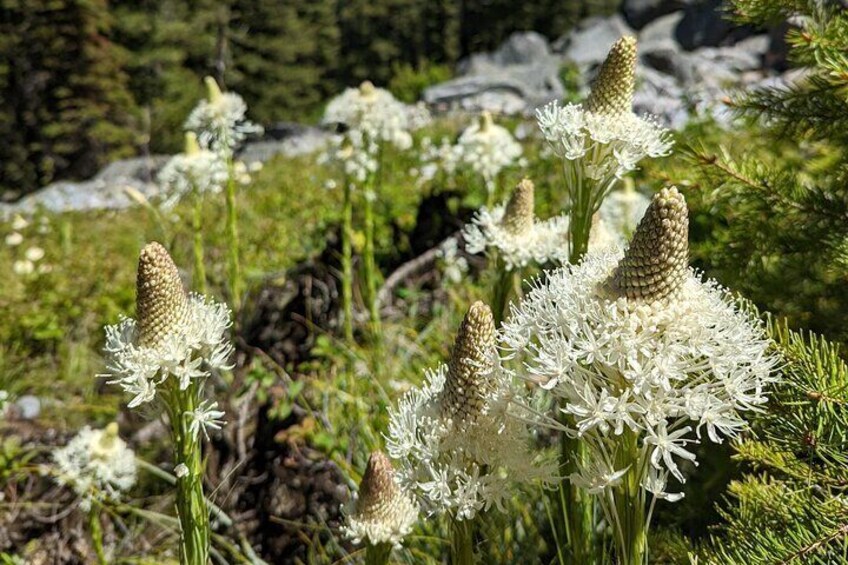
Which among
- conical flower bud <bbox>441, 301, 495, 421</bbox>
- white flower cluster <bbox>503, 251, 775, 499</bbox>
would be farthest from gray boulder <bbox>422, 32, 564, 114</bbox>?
white flower cluster <bbox>503, 251, 775, 499</bbox>

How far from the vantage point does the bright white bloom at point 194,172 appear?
4121mm

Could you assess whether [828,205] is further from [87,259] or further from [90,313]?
[87,259]

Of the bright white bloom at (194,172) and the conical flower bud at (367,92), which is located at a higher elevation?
the conical flower bud at (367,92)

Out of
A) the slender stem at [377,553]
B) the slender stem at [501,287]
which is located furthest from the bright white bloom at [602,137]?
the slender stem at [377,553]

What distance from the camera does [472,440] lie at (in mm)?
1362

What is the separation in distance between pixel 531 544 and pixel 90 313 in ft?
Answer: 16.6

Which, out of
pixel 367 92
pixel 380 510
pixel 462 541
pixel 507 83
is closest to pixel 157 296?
pixel 380 510

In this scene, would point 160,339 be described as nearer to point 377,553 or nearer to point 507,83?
point 377,553

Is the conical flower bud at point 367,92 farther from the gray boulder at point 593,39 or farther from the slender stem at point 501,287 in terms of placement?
the gray boulder at point 593,39

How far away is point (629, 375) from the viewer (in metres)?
1.10

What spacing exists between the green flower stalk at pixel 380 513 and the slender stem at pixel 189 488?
0.32m

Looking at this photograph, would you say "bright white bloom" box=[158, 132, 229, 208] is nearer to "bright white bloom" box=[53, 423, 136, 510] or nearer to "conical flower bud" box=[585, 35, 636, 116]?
"bright white bloom" box=[53, 423, 136, 510]

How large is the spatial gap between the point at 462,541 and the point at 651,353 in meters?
0.57

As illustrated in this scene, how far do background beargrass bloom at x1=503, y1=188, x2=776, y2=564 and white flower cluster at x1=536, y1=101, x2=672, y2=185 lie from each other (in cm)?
48
